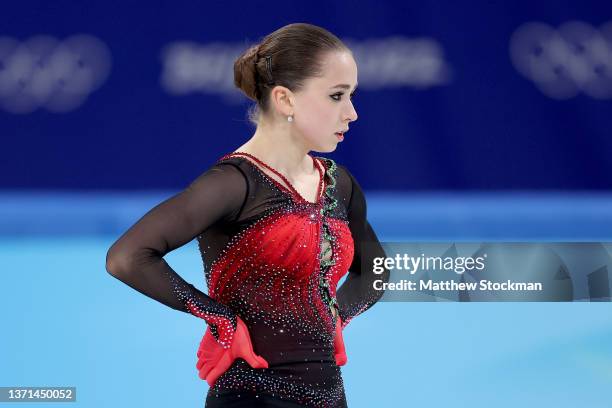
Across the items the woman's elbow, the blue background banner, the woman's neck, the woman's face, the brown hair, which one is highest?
the blue background banner

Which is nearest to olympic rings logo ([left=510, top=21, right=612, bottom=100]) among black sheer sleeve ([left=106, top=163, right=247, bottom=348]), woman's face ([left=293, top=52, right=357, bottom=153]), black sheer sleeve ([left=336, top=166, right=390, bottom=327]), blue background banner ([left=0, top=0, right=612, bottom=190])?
blue background banner ([left=0, top=0, right=612, bottom=190])

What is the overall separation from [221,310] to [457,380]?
2.31 m

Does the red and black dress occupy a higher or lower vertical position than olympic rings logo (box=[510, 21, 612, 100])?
lower

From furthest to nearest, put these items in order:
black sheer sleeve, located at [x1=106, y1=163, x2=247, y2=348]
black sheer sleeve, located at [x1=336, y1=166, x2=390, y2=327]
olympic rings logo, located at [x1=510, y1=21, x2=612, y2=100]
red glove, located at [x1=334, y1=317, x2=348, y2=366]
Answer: olympic rings logo, located at [x1=510, y1=21, x2=612, y2=100], black sheer sleeve, located at [x1=336, y1=166, x2=390, y2=327], red glove, located at [x1=334, y1=317, x2=348, y2=366], black sheer sleeve, located at [x1=106, y1=163, x2=247, y2=348]

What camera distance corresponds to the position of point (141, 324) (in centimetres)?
502

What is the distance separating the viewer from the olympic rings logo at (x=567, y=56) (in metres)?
5.68

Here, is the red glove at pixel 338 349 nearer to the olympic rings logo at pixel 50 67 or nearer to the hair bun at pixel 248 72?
the hair bun at pixel 248 72

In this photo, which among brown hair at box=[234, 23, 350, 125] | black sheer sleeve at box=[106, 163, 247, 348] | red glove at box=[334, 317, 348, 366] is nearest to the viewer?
black sheer sleeve at box=[106, 163, 247, 348]

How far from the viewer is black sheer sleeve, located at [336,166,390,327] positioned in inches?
111

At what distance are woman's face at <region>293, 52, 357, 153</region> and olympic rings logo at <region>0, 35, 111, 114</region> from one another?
335cm

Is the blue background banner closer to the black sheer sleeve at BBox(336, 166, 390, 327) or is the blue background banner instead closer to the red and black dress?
the black sheer sleeve at BBox(336, 166, 390, 327)

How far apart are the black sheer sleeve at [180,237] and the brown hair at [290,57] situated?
9.5 inches

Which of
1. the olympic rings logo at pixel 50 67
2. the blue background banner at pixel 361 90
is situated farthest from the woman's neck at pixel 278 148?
the olympic rings logo at pixel 50 67

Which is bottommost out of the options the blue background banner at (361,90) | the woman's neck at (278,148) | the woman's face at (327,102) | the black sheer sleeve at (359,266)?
the black sheer sleeve at (359,266)
